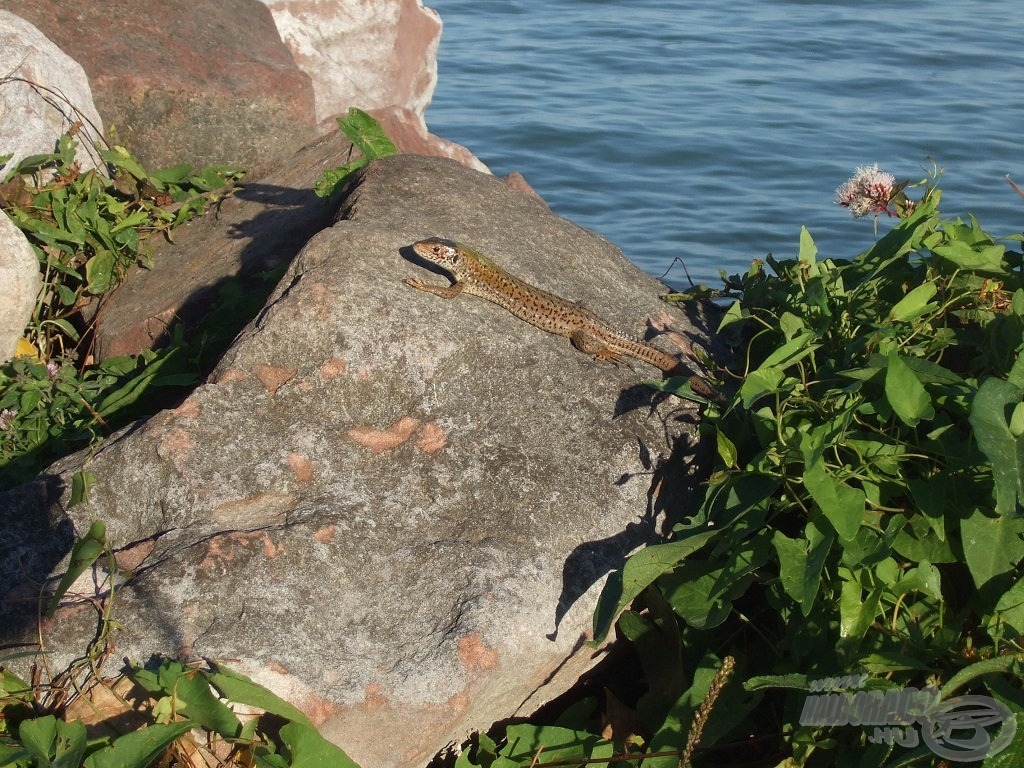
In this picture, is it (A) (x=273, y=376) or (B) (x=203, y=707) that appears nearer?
(B) (x=203, y=707)

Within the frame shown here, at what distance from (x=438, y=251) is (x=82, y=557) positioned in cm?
221

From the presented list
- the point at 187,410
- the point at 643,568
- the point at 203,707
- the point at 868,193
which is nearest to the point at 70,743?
the point at 203,707

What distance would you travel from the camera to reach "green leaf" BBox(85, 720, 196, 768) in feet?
9.71

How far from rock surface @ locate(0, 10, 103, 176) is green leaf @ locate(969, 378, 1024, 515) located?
528cm

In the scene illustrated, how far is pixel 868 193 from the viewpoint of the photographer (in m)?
4.69

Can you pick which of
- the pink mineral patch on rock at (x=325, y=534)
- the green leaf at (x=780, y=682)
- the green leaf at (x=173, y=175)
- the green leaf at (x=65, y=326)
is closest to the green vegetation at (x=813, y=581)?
the green leaf at (x=780, y=682)

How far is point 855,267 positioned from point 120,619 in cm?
314

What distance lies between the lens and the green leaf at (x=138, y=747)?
296cm

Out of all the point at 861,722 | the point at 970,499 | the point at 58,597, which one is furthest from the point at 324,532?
the point at 970,499

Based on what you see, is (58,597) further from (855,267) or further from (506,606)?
(855,267)

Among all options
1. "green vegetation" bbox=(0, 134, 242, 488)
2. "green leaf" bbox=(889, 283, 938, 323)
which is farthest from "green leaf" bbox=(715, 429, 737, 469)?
"green vegetation" bbox=(0, 134, 242, 488)

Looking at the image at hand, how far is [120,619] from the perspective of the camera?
134 inches

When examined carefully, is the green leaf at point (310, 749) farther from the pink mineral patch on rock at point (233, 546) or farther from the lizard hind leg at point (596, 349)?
the lizard hind leg at point (596, 349)

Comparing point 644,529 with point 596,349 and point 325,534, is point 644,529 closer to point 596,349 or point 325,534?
point 596,349
